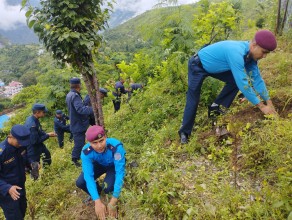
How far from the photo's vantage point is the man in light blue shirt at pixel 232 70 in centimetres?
324

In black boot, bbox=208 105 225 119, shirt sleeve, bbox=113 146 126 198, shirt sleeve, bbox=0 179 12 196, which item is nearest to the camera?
shirt sleeve, bbox=113 146 126 198

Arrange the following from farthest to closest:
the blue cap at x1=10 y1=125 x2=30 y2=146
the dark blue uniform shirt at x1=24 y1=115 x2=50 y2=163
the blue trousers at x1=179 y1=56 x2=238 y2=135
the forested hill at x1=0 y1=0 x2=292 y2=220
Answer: the dark blue uniform shirt at x1=24 y1=115 x2=50 y2=163 → the blue trousers at x1=179 y1=56 x2=238 y2=135 → the blue cap at x1=10 y1=125 x2=30 y2=146 → the forested hill at x1=0 y1=0 x2=292 y2=220

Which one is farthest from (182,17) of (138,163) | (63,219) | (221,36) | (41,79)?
(41,79)

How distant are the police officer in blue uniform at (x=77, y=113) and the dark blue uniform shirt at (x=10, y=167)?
151cm

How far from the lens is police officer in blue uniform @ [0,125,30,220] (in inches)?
142

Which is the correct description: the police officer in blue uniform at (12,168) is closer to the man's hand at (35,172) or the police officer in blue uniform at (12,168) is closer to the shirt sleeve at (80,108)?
the man's hand at (35,172)

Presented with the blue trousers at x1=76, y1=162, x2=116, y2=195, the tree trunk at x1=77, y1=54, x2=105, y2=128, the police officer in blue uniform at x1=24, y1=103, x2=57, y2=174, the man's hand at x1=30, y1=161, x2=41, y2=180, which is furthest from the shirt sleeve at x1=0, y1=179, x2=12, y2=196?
the tree trunk at x1=77, y1=54, x2=105, y2=128

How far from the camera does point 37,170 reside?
513 centimetres

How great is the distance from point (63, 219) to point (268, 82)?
14.2 ft

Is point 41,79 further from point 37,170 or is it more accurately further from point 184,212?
point 184,212

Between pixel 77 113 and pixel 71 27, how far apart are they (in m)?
1.87

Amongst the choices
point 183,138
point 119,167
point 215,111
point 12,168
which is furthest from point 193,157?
point 12,168

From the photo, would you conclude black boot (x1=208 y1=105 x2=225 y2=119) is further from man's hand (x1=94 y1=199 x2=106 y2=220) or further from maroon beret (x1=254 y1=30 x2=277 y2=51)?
man's hand (x1=94 y1=199 x2=106 y2=220)

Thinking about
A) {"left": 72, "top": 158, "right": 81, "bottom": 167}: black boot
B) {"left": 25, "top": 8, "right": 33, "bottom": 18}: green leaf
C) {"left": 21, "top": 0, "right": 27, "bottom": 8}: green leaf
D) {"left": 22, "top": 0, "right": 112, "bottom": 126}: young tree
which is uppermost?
{"left": 21, "top": 0, "right": 27, "bottom": 8}: green leaf
